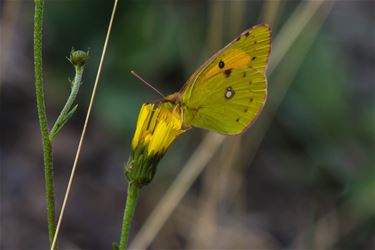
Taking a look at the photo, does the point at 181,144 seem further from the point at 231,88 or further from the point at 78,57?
the point at 78,57

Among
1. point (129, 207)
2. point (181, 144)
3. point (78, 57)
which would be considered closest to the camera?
point (78, 57)

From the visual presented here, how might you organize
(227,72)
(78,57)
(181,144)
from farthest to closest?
(181,144), (227,72), (78,57)

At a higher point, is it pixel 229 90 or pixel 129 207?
pixel 229 90

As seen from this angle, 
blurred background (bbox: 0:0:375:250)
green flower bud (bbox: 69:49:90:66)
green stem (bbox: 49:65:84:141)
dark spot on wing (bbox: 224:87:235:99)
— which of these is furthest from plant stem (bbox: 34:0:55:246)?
blurred background (bbox: 0:0:375:250)

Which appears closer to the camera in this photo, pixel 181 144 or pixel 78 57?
pixel 78 57

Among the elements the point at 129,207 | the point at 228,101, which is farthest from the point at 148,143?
the point at 228,101

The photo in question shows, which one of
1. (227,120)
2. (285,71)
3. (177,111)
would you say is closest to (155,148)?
(177,111)
